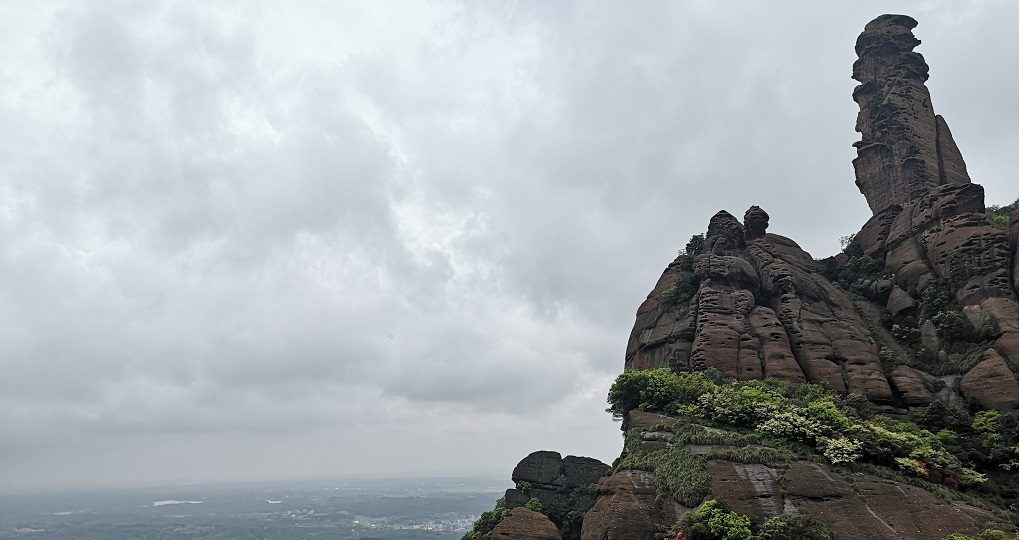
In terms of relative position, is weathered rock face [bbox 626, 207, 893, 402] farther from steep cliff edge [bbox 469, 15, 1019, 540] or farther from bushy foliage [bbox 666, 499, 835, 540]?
bushy foliage [bbox 666, 499, 835, 540]

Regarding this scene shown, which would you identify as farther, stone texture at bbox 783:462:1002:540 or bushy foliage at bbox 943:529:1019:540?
stone texture at bbox 783:462:1002:540

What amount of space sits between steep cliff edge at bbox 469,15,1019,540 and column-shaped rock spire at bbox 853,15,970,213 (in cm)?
27

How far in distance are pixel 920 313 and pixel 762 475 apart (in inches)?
1157

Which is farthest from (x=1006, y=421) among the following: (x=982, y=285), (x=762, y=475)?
(x=762, y=475)

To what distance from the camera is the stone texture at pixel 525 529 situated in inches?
1369

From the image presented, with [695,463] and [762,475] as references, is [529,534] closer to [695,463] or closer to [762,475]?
[695,463]

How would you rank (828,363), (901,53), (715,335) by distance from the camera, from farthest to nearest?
1. (901,53)
2. (715,335)
3. (828,363)

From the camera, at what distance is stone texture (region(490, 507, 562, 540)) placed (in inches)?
→ 1369

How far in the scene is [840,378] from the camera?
A: 43094 mm

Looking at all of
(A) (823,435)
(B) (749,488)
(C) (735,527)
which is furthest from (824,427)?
(C) (735,527)

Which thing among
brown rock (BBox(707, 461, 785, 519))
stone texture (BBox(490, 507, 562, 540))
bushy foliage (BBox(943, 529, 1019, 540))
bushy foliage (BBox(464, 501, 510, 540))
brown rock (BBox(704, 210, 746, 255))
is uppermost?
brown rock (BBox(704, 210, 746, 255))

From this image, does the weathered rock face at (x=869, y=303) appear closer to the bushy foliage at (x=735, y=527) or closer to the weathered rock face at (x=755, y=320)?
the weathered rock face at (x=755, y=320)

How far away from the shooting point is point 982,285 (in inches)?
1741

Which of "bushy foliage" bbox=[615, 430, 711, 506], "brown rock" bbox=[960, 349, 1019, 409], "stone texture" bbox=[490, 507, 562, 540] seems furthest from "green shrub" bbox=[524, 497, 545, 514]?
"brown rock" bbox=[960, 349, 1019, 409]
